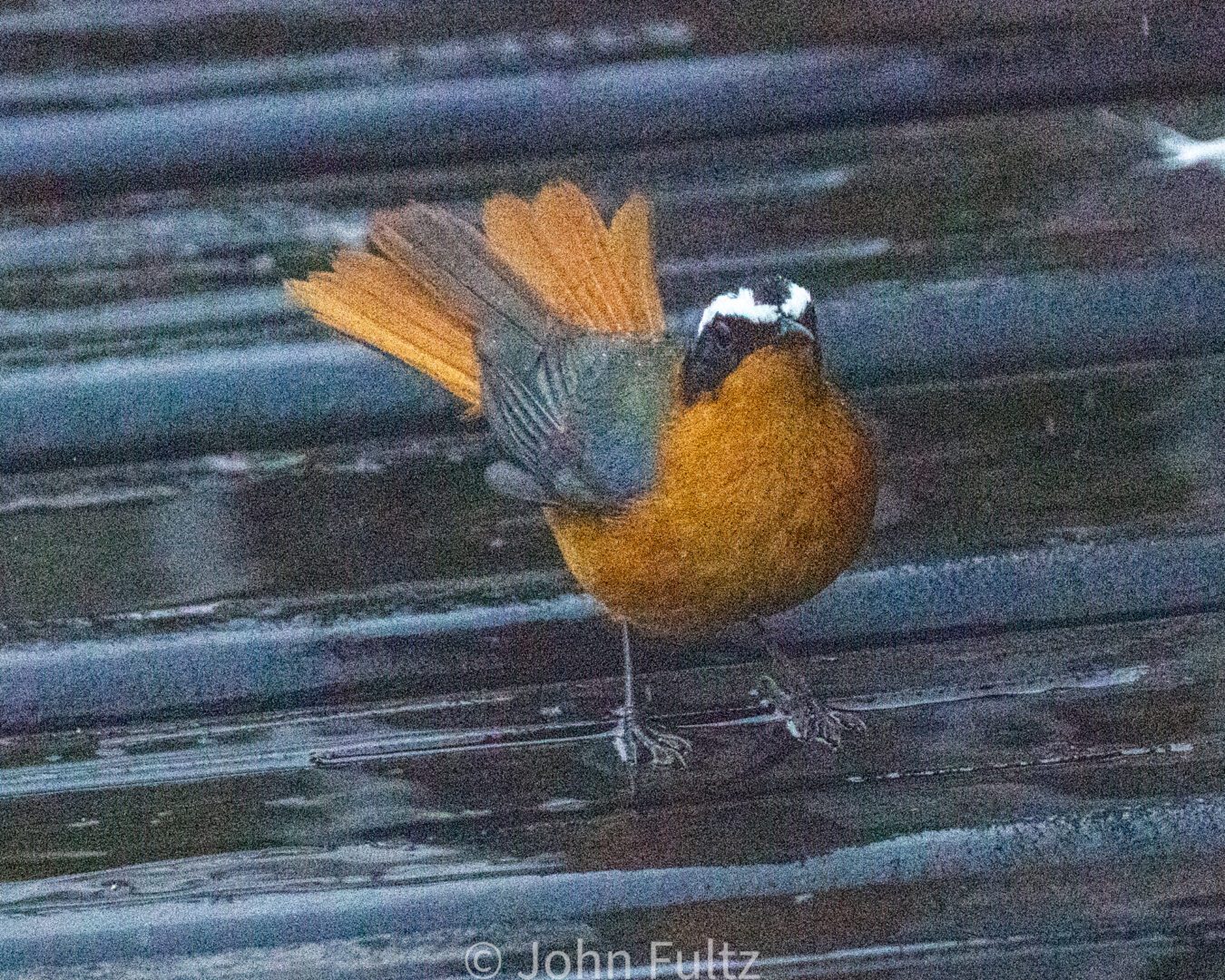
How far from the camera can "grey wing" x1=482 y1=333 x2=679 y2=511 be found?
3264mm

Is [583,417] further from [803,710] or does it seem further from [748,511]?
[803,710]

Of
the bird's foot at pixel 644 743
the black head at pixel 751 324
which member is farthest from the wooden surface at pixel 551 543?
the black head at pixel 751 324

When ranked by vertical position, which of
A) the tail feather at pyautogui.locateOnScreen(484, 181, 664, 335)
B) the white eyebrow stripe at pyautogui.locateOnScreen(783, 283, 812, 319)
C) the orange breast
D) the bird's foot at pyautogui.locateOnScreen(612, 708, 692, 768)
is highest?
the tail feather at pyautogui.locateOnScreen(484, 181, 664, 335)

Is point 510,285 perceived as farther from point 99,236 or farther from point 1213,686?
point 1213,686

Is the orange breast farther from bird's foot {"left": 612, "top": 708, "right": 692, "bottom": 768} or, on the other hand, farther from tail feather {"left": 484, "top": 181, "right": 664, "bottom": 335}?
tail feather {"left": 484, "top": 181, "right": 664, "bottom": 335}

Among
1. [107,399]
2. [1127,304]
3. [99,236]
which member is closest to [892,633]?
[1127,304]

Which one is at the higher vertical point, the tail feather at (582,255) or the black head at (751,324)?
the tail feather at (582,255)

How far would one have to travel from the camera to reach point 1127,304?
352cm

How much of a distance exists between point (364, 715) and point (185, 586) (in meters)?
0.52

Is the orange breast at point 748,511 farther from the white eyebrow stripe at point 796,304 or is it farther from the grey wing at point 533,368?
the grey wing at point 533,368

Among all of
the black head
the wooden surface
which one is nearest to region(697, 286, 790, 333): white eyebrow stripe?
the black head

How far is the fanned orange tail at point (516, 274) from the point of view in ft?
11.6

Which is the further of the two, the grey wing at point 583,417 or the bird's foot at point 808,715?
the grey wing at point 583,417

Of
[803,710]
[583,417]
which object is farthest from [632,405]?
[803,710]
